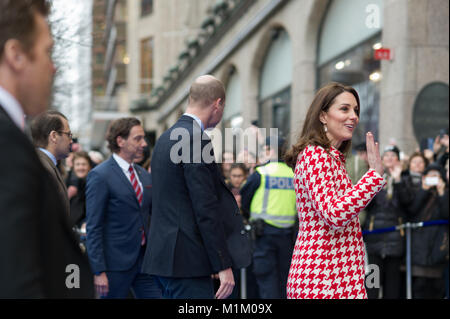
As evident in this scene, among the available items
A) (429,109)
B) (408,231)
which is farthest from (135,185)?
(429,109)

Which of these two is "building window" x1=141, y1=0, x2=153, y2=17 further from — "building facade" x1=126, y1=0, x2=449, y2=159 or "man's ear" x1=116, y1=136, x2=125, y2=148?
"man's ear" x1=116, y1=136, x2=125, y2=148

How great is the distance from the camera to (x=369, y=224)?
8359 millimetres

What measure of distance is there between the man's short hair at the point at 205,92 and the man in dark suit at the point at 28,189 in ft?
7.81

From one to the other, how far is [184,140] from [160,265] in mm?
833

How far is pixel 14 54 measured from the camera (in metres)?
1.71

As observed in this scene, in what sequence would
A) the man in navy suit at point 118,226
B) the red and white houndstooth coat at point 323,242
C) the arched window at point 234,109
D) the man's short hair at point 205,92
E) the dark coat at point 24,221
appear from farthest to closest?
the arched window at point 234,109, the man in navy suit at point 118,226, the man's short hair at point 205,92, the red and white houndstooth coat at point 323,242, the dark coat at point 24,221

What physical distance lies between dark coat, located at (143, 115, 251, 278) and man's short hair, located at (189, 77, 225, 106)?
0.21 metres

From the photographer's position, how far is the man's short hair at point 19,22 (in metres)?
1.69

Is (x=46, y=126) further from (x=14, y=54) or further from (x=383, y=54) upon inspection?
(x=383, y=54)

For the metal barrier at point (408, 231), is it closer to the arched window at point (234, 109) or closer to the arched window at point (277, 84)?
the arched window at point (277, 84)

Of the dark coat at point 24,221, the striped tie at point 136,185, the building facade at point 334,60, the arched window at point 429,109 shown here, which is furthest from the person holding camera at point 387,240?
the dark coat at point 24,221

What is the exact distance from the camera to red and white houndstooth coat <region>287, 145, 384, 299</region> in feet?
10.7
